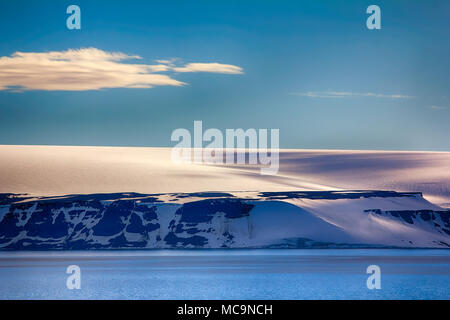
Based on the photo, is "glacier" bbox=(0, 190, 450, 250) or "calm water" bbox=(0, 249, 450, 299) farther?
"glacier" bbox=(0, 190, 450, 250)

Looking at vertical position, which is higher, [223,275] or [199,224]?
[223,275]

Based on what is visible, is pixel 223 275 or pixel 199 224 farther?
pixel 199 224

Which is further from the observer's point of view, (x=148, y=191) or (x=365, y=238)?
(x=148, y=191)
